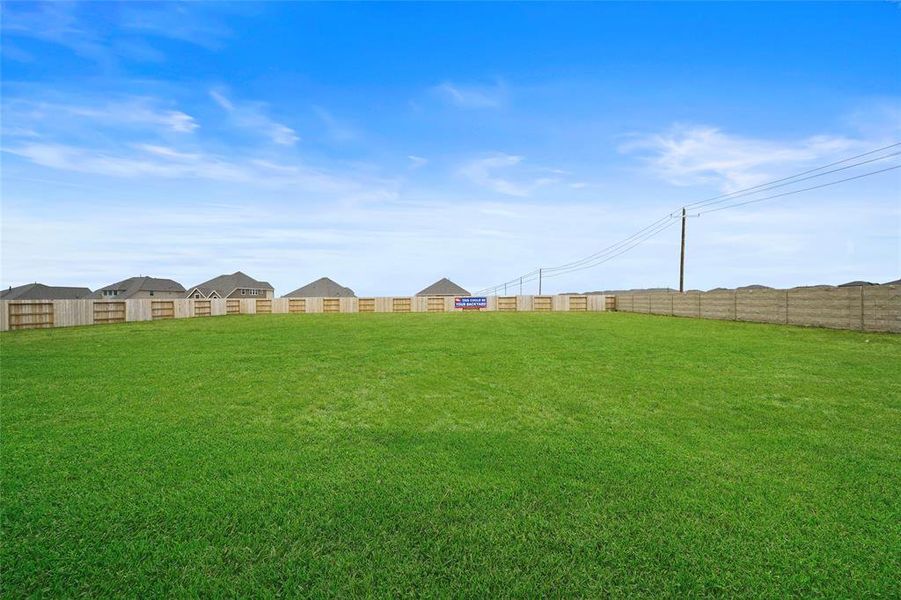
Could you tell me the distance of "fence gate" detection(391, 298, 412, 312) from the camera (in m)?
33.9

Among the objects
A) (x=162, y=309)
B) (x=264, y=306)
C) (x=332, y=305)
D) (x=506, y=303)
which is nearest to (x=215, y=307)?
(x=264, y=306)

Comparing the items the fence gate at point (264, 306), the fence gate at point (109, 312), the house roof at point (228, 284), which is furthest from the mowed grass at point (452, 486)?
the house roof at point (228, 284)

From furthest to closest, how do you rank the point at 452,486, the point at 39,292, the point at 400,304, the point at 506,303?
the point at 39,292 → the point at 506,303 → the point at 400,304 → the point at 452,486

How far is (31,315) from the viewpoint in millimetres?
18578

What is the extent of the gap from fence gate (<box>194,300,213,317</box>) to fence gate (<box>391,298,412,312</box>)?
41.0 feet

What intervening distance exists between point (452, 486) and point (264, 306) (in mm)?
30857

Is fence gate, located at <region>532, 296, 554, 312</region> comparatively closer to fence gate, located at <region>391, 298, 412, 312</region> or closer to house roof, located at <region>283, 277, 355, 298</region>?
fence gate, located at <region>391, 298, 412, 312</region>

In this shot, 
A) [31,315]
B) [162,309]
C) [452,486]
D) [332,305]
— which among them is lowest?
[452,486]

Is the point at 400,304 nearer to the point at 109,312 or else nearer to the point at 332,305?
the point at 332,305

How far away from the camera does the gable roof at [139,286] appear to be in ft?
167

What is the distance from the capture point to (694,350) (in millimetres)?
9938

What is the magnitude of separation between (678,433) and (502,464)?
2029 mm

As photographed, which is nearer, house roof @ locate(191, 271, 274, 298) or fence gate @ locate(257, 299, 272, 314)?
fence gate @ locate(257, 299, 272, 314)

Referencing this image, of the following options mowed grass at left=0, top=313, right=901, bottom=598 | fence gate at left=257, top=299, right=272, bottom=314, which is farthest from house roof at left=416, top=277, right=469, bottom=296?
mowed grass at left=0, top=313, right=901, bottom=598
